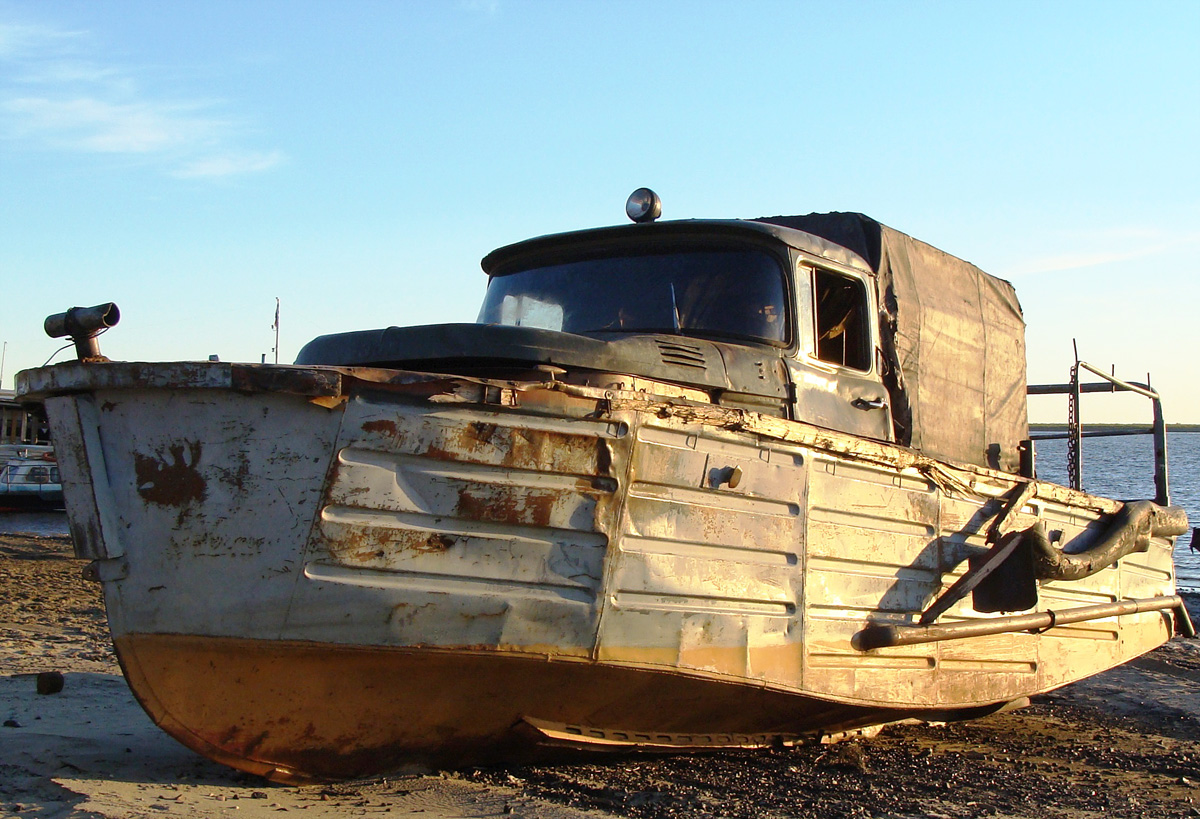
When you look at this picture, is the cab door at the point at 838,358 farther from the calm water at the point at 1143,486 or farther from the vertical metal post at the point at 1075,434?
the calm water at the point at 1143,486

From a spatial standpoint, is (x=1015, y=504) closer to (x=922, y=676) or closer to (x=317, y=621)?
(x=922, y=676)

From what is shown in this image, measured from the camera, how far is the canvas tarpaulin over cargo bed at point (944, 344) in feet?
20.7

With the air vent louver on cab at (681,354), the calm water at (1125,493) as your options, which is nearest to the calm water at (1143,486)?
the calm water at (1125,493)

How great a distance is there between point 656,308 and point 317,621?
2312mm

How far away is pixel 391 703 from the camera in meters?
4.33

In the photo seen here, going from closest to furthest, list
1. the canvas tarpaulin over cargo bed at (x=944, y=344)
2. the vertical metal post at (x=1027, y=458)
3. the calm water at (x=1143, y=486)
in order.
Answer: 1. the canvas tarpaulin over cargo bed at (x=944, y=344)
2. the vertical metal post at (x=1027, y=458)
3. the calm water at (x=1143, y=486)

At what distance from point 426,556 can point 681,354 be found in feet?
4.92

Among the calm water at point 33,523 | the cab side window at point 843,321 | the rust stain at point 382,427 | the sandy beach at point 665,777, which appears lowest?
the sandy beach at point 665,777

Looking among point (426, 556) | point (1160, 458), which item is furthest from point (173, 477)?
point (1160, 458)

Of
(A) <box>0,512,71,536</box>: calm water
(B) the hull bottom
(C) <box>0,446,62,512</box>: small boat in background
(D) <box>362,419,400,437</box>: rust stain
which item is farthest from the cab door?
(C) <box>0,446,62,512</box>: small boat in background

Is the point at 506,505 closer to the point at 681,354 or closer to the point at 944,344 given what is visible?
the point at 681,354

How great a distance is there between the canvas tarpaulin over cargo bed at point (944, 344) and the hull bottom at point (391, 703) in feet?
7.18

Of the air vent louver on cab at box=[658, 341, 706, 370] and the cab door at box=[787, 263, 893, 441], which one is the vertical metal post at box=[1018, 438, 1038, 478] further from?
the air vent louver on cab at box=[658, 341, 706, 370]

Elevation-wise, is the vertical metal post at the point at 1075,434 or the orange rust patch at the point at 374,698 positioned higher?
the vertical metal post at the point at 1075,434
